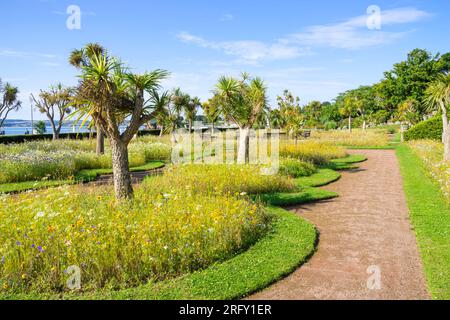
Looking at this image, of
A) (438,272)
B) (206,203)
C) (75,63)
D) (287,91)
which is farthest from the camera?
(287,91)

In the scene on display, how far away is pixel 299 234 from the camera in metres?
7.47

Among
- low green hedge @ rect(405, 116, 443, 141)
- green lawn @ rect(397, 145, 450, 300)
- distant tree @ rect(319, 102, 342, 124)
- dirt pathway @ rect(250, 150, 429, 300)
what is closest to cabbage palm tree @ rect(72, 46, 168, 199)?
dirt pathway @ rect(250, 150, 429, 300)

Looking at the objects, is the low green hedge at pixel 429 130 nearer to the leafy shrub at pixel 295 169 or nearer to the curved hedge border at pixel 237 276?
the leafy shrub at pixel 295 169

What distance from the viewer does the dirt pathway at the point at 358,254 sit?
5.14 m

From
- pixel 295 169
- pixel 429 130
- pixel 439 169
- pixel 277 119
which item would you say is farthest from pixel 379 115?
pixel 295 169

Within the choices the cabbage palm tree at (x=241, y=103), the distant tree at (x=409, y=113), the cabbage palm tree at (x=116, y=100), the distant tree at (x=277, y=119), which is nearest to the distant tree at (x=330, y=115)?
the distant tree at (x=409, y=113)

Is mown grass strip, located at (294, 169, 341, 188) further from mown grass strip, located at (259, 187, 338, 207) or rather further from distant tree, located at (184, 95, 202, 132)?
distant tree, located at (184, 95, 202, 132)

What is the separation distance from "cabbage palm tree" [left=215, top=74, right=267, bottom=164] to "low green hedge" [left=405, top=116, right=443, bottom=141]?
23.0m

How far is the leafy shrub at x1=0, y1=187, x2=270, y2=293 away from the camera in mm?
5273

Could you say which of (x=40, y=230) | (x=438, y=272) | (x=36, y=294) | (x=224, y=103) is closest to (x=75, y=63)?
(x=224, y=103)

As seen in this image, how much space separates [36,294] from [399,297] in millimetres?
4997

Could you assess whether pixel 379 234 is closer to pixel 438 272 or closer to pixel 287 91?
pixel 438 272

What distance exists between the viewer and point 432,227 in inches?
319

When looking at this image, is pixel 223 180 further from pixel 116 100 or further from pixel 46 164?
pixel 46 164
